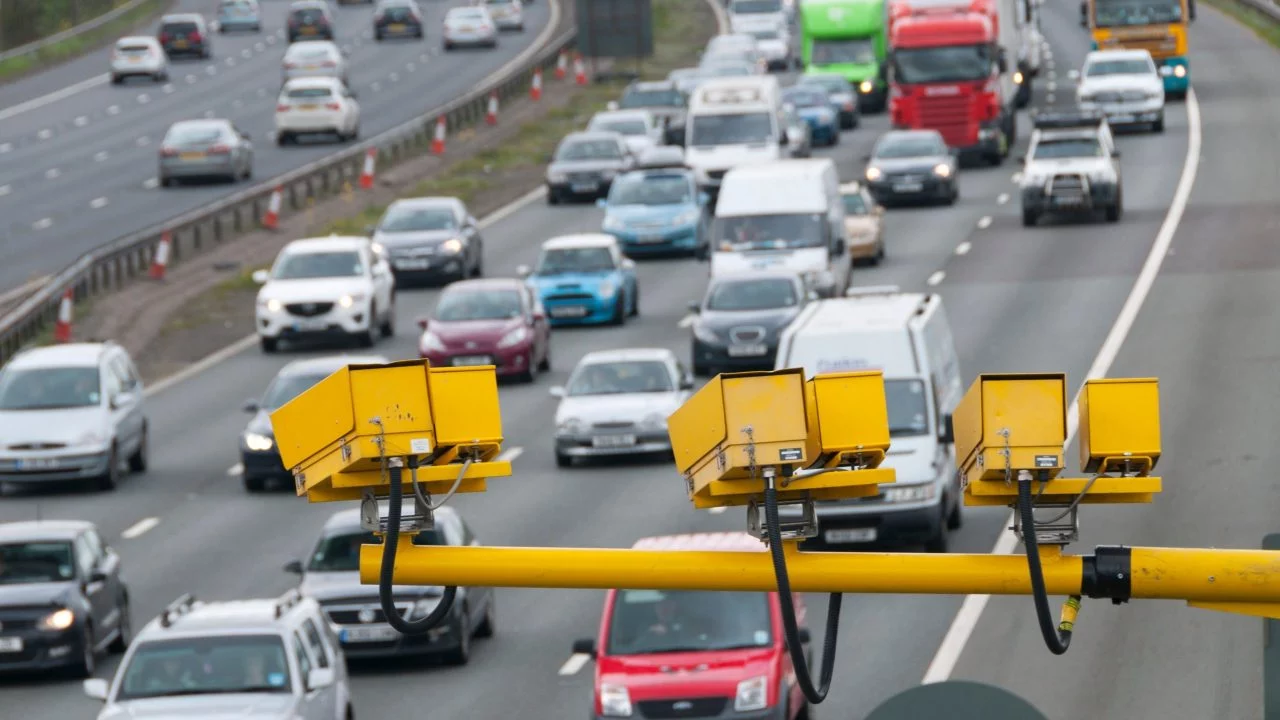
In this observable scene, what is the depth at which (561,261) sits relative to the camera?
148ft

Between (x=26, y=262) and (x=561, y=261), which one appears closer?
(x=561, y=261)

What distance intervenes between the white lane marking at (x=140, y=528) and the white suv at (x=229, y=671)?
1164cm

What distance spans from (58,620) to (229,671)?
19.4 feet

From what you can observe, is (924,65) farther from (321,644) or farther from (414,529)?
(414,529)

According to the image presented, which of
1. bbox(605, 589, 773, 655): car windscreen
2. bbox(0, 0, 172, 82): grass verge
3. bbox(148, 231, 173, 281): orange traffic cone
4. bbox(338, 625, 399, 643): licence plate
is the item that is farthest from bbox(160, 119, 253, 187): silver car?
bbox(605, 589, 773, 655): car windscreen

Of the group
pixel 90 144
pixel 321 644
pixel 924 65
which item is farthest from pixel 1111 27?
pixel 321 644

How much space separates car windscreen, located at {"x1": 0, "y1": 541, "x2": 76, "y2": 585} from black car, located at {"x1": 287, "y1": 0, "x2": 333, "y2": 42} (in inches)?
2823

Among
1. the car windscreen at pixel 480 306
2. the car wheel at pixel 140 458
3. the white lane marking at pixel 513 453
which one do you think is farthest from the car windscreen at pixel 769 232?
the car wheel at pixel 140 458

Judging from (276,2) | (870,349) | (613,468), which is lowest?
(276,2)

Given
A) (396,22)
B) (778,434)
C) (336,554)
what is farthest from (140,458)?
(396,22)

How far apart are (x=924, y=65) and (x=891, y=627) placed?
37.6 m

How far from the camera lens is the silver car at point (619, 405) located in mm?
33531

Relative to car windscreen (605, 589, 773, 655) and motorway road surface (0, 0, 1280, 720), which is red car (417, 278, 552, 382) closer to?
motorway road surface (0, 0, 1280, 720)

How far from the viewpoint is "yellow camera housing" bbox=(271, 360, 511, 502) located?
7.41 metres
